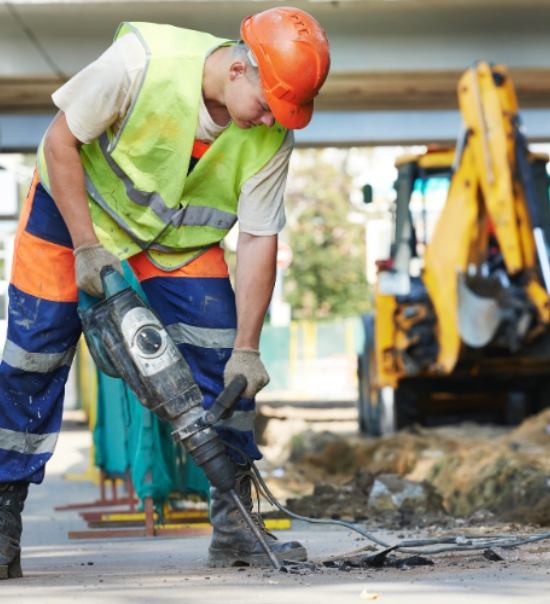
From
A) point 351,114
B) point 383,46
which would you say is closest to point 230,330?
point 383,46

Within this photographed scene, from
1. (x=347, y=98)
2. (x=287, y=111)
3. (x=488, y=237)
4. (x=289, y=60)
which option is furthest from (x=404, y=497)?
(x=347, y=98)

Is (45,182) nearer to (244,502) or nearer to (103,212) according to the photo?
(103,212)

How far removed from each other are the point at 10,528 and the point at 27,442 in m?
0.29

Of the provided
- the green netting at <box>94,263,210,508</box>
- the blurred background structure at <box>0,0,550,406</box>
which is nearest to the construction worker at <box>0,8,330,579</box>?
the green netting at <box>94,263,210,508</box>

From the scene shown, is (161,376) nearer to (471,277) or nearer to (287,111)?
(287,111)

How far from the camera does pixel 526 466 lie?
20.0 ft

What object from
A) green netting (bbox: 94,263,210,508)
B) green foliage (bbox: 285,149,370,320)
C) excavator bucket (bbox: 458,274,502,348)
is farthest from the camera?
green foliage (bbox: 285,149,370,320)

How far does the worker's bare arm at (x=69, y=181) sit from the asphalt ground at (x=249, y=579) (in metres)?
1.11

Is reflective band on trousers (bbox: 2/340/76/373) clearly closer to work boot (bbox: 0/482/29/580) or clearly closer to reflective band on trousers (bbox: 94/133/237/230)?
work boot (bbox: 0/482/29/580)

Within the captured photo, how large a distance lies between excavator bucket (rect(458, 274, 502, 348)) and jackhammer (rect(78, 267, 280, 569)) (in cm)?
485

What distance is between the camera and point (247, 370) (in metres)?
3.51

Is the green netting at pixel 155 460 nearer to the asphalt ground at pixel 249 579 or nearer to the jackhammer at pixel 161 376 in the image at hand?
the asphalt ground at pixel 249 579

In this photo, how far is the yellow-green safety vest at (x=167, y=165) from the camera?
136 inches

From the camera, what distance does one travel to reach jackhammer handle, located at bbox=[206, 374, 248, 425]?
10.8ft
